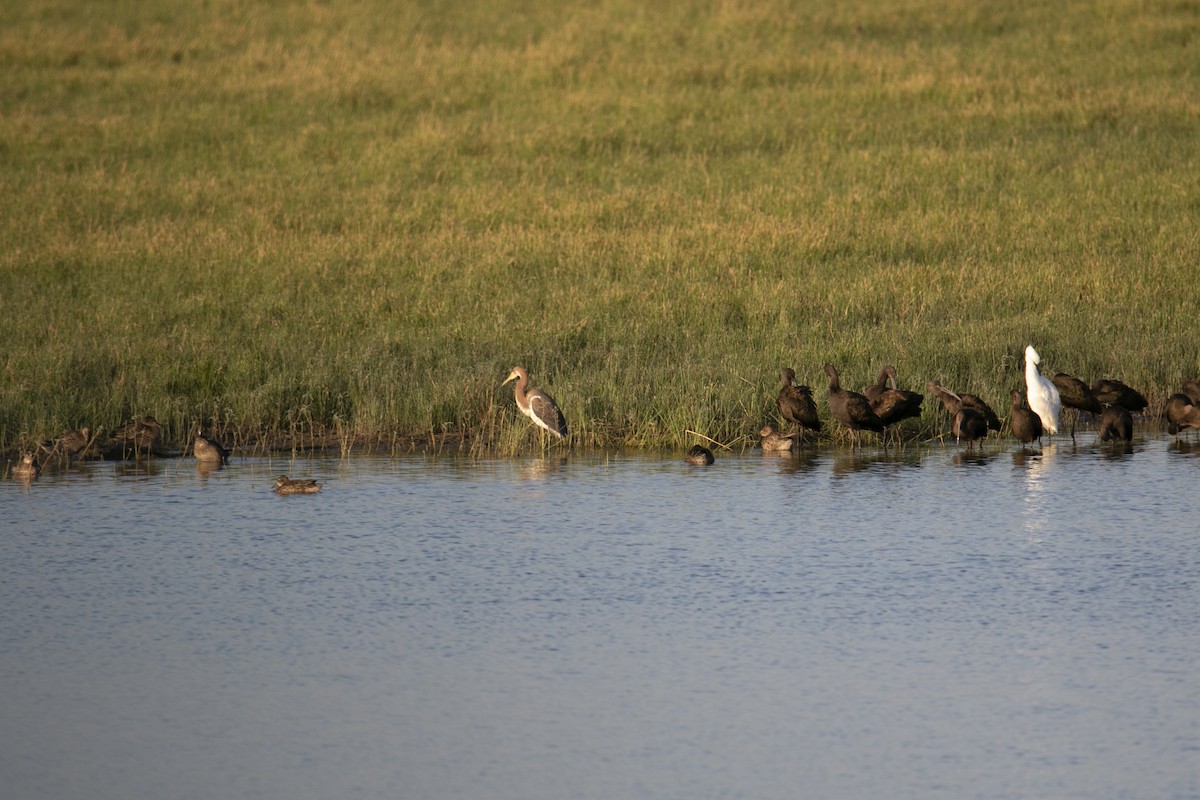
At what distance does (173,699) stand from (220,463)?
5886 millimetres

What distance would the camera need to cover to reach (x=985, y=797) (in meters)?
6.32

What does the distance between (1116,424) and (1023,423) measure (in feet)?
2.62

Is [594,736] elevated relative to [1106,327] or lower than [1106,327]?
lower

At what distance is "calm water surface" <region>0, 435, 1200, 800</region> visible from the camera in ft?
22.1

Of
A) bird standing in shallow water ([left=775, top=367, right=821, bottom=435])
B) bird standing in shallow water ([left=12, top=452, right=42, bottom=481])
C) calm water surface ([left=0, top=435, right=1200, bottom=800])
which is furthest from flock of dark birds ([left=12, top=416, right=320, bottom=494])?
bird standing in shallow water ([left=775, top=367, right=821, bottom=435])

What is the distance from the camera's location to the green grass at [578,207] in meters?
15.3

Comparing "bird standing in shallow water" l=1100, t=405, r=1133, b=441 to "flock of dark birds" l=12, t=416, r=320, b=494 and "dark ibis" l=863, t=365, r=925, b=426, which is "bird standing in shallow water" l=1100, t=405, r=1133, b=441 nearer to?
"dark ibis" l=863, t=365, r=925, b=426

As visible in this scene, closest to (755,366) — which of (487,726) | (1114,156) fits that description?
(487,726)

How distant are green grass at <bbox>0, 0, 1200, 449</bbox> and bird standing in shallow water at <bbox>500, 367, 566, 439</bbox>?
1.18 feet

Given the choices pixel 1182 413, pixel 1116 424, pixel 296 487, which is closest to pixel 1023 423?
pixel 1116 424

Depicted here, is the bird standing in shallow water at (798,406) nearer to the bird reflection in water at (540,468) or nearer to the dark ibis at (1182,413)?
the bird reflection in water at (540,468)

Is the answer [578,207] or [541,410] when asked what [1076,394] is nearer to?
[541,410]

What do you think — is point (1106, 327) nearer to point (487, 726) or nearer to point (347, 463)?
point (347, 463)

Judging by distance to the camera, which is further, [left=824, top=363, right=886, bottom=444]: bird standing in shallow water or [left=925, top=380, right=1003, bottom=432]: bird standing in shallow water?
[left=925, top=380, right=1003, bottom=432]: bird standing in shallow water
